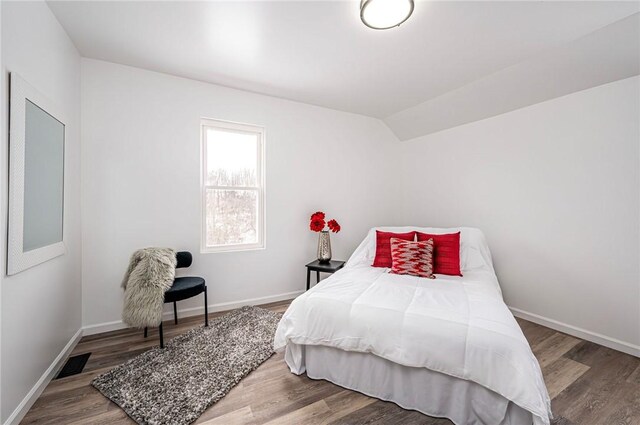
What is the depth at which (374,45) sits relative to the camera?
7.32 feet

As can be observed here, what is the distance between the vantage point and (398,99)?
3.38 meters

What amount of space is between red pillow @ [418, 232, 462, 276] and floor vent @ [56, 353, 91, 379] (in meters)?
2.99

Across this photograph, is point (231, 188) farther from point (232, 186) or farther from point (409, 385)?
point (409, 385)

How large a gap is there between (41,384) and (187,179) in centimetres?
189

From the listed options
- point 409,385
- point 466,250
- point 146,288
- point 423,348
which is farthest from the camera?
point 466,250

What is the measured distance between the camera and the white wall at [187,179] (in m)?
2.53

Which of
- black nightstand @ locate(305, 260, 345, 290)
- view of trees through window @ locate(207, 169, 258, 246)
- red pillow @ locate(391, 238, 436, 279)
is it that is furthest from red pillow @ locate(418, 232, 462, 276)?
view of trees through window @ locate(207, 169, 258, 246)

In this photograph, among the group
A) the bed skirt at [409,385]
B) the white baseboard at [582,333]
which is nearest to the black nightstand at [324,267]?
the bed skirt at [409,385]

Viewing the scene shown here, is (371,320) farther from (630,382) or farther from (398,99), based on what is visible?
(398,99)

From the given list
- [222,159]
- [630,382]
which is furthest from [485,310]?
[222,159]

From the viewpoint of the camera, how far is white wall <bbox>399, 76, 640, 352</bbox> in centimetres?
224

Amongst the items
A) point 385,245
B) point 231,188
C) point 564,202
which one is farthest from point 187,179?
point 564,202

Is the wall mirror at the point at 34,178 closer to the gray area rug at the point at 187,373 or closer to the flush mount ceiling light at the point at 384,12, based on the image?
the gray area rug at the point at 187,373

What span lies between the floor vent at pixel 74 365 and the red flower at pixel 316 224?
234 cm
